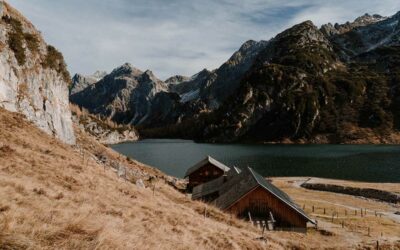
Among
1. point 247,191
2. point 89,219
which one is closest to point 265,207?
point 247,191

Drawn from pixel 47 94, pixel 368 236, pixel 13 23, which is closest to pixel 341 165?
pixel 368 236

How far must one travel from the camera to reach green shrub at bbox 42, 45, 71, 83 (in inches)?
2538

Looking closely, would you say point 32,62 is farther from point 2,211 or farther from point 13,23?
point 2,211

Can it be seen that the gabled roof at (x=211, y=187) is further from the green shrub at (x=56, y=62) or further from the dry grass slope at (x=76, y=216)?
the green shrub at (x=56, y=62)

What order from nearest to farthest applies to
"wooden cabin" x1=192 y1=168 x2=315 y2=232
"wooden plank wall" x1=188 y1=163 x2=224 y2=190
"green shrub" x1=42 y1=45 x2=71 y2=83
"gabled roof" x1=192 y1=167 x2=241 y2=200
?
"wooden cabin" x1=192 y1=168 x2=315 y2=232 < "gabled roof" x1=192 y1=167 x2=241 y2=200 < "green shrub" x1=42 y1=45 x2=71 y2=83 < "wooden plank wall" x1=188 y1=163 x2=224 y2=190

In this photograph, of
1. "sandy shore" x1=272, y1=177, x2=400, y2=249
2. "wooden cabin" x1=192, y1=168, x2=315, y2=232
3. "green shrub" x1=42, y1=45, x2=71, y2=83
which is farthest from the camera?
"green shrub" x1=42, y1=45, x2=71, y2=83

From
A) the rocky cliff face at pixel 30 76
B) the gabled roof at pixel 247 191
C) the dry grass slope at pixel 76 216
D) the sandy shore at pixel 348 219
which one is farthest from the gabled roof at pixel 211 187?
the rocky cliff face at pixel 30 76

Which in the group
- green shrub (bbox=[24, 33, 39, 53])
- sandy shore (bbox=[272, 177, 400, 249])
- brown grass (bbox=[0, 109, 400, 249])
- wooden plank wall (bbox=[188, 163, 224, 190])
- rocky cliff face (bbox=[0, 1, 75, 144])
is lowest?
sandy shore (bbox=[272, 177, 400, 249])

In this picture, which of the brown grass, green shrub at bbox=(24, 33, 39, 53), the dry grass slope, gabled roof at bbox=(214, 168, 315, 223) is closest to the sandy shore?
the brown grass

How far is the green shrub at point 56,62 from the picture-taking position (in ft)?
212

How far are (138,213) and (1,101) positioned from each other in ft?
104

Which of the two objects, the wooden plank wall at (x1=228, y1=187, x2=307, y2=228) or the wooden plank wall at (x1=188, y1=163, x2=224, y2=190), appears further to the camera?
the wooden plank wall at (x1=188, y1=163, x2=224, y2=190)

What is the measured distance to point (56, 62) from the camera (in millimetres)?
68000

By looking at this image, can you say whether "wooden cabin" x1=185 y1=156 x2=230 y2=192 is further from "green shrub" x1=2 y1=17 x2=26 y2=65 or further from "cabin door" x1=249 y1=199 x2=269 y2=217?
"green shrub" x1=2 y1=17 x2=26 y2=65
